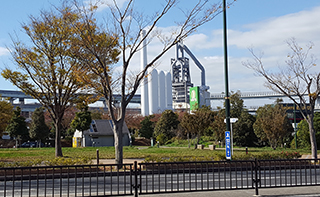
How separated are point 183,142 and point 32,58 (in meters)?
30.8

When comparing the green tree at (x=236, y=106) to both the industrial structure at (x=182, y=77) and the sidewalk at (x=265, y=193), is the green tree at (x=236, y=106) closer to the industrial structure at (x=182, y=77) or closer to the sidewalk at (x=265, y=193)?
the sidewalk at (x=265, y=193)

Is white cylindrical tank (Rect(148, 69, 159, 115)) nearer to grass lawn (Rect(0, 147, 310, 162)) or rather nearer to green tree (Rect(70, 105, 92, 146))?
green tree (Rect(70, 105, 92, 146))

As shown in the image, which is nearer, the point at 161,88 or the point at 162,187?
→ the point at 162,187

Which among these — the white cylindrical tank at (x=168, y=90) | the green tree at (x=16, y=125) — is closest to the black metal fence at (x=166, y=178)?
the green tree at (x=16, y=125)

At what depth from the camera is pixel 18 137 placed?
168 ft

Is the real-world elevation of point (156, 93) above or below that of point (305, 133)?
above

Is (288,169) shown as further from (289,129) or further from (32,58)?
(289,129)

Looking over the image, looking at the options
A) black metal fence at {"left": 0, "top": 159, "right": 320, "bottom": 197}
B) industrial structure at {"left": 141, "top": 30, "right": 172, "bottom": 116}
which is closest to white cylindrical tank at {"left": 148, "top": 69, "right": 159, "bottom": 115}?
industrial structure at {"left": 141, "top": 30, "right": 172, "bottom": 116}

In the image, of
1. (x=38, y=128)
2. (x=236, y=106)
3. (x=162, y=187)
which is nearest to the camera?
(x=162, y=187)

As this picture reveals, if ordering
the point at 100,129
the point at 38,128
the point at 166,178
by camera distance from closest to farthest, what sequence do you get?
the point at 166,178
the point at 100,129
the point at 38,128

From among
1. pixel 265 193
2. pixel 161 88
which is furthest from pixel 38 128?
pixel 161 88

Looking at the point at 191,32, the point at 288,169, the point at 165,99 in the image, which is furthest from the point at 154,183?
the point at 165,99

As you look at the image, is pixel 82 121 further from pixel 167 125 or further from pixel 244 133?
pixel 244 133

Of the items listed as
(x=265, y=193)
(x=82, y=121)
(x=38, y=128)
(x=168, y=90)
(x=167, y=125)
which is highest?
(x=168, y=90)
